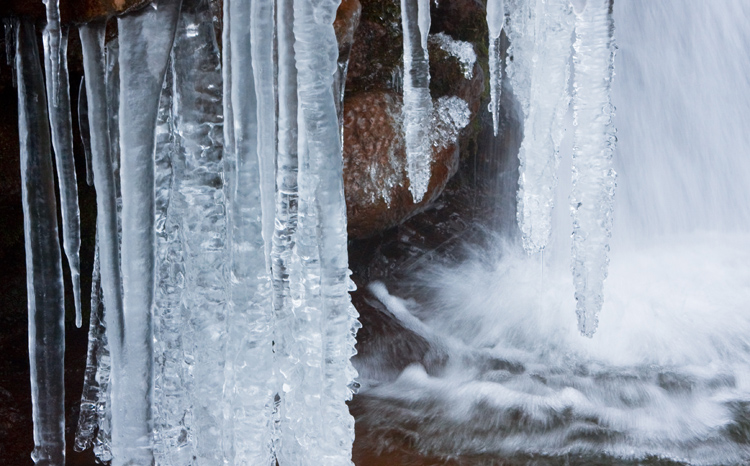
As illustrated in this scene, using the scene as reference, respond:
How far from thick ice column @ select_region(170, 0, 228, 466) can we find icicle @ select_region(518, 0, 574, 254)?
6.79 ft

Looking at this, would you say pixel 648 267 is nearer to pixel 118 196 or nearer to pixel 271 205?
pixel 271 205

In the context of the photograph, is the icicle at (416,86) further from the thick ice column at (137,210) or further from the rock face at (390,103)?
the thick ice column at (137,210)

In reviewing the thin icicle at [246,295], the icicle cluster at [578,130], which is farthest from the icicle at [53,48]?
the icicle cluster at [578,130]

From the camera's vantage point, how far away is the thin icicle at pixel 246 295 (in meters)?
2.12

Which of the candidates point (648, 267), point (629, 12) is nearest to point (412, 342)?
point (648, 267)

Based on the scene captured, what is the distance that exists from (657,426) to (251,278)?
8.53 ft

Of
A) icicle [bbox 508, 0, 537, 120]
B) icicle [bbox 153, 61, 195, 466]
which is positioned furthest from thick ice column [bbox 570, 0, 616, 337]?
icicle [bbox 153, 61, 195, 466]

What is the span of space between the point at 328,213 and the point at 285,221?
0.16m

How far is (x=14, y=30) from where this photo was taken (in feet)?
7.25

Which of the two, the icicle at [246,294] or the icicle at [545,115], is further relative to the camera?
the icicle at [545,115]

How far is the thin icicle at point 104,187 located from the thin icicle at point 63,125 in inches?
4.1

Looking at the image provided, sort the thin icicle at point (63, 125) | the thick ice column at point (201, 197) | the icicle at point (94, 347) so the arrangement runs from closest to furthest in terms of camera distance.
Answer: the thin icicle at point (63, 125)
the thick ice column at point (201, 197)
the icicle at point (94, 347)

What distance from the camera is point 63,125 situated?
2232mm

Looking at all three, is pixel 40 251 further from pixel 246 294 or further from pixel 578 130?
pixel 578 130
